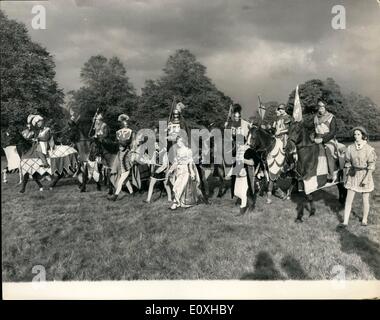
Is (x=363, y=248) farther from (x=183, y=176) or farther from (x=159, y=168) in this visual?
(x=159, y=168)

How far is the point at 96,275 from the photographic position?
6547mm

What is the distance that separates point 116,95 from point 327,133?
326 inches

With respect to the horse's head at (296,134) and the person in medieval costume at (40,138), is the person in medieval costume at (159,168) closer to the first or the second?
the person in medieval costume at (40,138)

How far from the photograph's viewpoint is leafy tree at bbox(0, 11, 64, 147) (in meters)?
7.72

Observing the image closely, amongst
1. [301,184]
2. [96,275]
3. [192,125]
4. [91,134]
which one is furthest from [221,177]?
[96,275]

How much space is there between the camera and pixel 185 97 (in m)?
15.3

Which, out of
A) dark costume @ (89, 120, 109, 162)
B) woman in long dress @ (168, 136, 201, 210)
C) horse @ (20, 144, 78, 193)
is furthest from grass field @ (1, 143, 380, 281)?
dark costume @ (89, 120, 109, 162)

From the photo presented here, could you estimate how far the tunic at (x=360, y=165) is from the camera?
7703 millimetres

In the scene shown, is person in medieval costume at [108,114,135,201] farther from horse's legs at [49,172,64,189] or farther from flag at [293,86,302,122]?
flag at [293,86,302,122]

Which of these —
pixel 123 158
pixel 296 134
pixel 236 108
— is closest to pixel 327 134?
pixel 296 134

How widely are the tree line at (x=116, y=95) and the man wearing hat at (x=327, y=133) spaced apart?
503 mm

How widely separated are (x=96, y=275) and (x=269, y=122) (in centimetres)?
924

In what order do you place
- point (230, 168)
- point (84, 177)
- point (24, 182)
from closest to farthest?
point (230, 168) → point (24, 182) → point (84, 177)
